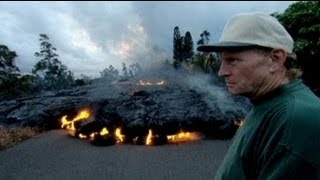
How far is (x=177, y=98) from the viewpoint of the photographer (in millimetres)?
14625

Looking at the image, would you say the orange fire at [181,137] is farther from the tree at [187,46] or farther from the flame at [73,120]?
the tree at [187,46]

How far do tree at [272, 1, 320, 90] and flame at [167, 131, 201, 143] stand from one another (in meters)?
4.47

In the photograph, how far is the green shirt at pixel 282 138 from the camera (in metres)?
1.44

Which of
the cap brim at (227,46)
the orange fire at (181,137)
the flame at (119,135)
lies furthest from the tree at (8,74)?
the cap brim at (227,46)

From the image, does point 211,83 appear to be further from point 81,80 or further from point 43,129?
point 81,80

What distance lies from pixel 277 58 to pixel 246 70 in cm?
13

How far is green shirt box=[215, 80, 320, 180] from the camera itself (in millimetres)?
1443

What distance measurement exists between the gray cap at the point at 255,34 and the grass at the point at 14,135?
10.5 m

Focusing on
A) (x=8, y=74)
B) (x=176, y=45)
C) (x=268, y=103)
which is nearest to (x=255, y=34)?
(x=268, y=103)

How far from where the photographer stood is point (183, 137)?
1234 cm

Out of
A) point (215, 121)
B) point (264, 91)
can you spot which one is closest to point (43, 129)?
point (215, 121)

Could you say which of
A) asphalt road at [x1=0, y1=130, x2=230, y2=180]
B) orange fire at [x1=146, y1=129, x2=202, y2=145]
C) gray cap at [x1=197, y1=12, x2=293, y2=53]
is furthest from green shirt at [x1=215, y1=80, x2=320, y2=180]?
orange fire at [x1=146, y1=129, x2=202, y2=145]

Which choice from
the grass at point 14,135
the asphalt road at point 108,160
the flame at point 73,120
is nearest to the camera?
the asphalt road at point 108,160

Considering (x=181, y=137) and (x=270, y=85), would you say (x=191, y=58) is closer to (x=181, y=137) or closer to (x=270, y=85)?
(x=181, y=137)
